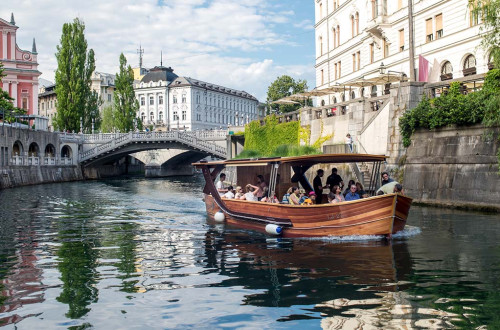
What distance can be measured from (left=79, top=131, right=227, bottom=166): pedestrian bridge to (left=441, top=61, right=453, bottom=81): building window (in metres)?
24.3

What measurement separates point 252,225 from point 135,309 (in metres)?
9.52

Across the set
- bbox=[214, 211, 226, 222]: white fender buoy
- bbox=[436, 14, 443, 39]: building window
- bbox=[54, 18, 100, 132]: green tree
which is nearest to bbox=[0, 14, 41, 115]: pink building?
bbox=[54, 18, 100, 132]: green tree

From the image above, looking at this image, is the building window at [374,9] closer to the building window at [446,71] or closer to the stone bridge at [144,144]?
the building window at [446,71]

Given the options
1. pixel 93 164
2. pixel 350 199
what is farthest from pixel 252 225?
pixel 93 164

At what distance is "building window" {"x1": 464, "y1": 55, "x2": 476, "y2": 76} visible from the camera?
32622mm

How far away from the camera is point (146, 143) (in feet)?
195

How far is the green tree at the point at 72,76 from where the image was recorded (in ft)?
202

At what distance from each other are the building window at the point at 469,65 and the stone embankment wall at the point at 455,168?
31.3ft

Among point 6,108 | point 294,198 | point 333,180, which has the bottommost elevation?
point 294,198

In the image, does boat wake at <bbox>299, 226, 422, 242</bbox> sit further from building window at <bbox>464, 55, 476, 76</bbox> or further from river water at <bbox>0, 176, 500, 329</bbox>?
building window at <bbox>464, 55, 476, 76</bbox>

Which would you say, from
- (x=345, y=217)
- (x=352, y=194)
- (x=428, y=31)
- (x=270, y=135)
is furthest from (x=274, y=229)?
(x=270, y=135)

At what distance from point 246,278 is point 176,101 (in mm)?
101852

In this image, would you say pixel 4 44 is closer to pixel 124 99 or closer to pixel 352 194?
pixel 124 99

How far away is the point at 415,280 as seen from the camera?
10.7 m
